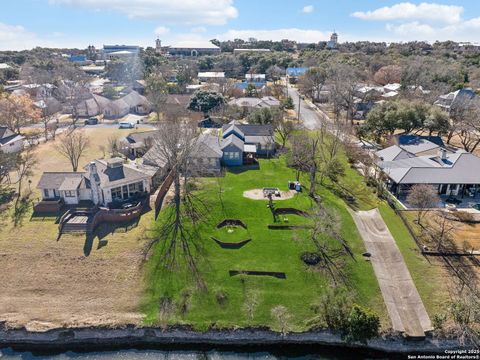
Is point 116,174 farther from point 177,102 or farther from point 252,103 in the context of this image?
point 177,102

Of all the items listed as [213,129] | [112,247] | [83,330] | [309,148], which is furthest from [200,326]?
[213,129]

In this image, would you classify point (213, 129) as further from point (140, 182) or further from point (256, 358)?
point (256, 358)

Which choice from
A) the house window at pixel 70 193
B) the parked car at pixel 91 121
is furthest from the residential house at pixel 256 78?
the house window at pixel 70 193

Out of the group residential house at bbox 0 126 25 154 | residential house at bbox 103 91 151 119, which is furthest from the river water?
residential house at bbox 103 91 151 119

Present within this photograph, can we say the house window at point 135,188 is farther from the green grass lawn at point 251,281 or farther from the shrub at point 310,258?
the shrub at point 310,258

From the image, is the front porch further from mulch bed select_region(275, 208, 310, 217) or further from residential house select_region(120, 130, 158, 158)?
residential house select_region(120, 130, 158, 158)

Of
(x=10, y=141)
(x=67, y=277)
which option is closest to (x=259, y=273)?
(x=67, y=277)
